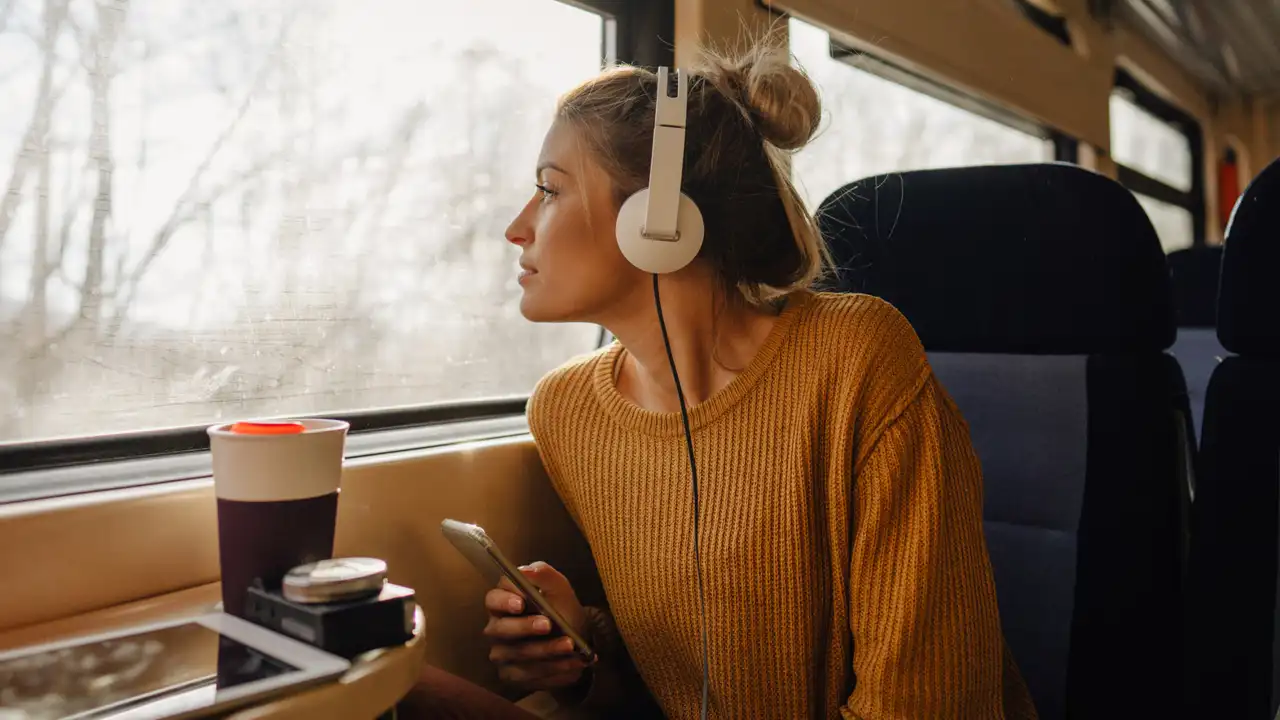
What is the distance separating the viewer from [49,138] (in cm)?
85

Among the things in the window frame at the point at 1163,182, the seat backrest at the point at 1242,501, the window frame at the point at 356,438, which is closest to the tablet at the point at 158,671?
the window frame at the point at 356,438

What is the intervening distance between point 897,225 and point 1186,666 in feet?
2.05

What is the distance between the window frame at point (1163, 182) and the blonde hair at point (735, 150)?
123 inches

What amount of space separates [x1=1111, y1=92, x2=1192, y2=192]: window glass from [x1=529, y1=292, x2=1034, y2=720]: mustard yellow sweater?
3.50 metres

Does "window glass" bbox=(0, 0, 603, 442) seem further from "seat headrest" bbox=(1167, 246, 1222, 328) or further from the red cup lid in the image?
"seat headrest" bbox=(1167, 246, 1222, 328)

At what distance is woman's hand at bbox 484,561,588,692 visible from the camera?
0.93 m

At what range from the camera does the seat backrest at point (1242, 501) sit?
1.03 metres

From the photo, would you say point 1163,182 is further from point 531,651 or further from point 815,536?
point 531,651

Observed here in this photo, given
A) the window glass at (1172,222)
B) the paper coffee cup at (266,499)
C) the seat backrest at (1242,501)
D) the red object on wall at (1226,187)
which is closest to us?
the paper coffee cup at (266,499)

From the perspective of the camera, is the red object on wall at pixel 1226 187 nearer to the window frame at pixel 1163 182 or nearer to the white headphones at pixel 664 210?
the window frame at pixel 1163 182

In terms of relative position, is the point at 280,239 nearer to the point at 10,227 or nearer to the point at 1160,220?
the point at 10,227

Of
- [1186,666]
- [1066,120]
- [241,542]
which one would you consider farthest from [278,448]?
[1066,120]

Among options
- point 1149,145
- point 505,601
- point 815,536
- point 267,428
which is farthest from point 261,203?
point 1149,145

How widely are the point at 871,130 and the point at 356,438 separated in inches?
61.9
